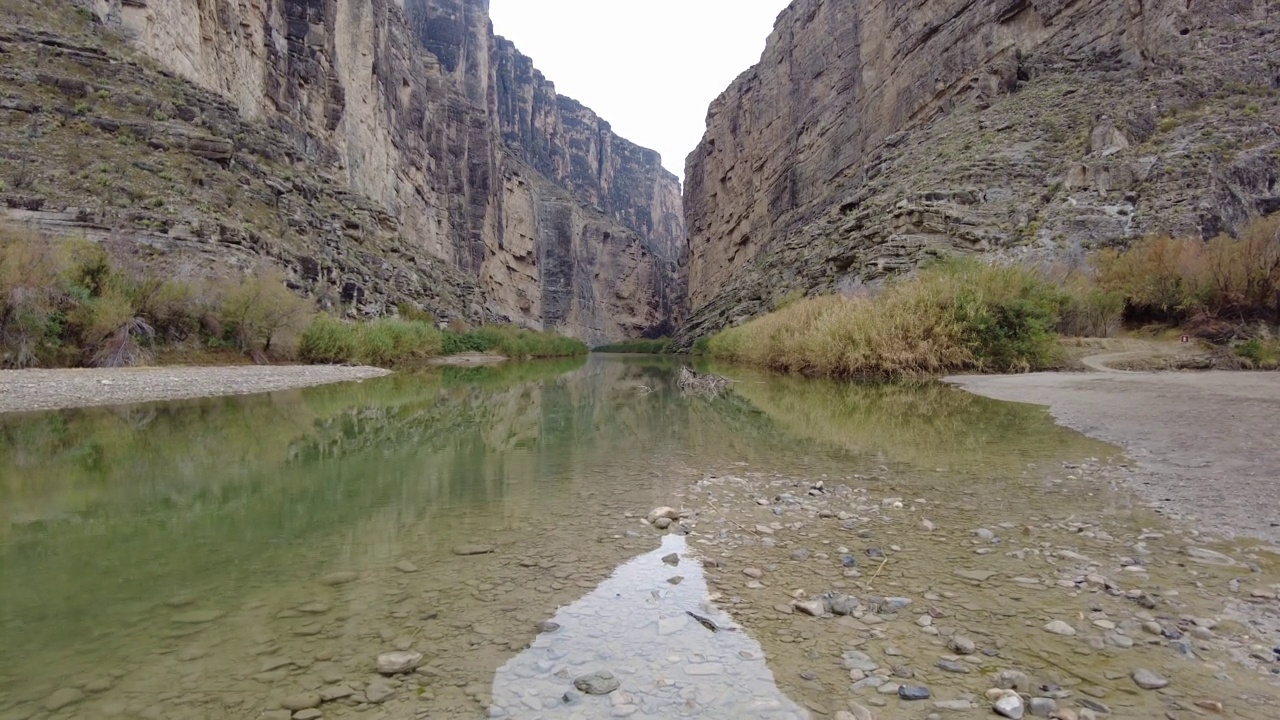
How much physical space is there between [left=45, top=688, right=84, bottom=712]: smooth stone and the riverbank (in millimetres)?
5898

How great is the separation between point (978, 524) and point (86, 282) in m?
22.7

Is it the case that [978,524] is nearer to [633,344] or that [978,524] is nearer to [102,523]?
[102,523]

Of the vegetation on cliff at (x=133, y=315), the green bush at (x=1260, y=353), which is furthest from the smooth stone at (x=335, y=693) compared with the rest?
the green bush at (x=1260, y=353)

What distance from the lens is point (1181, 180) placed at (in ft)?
75.7

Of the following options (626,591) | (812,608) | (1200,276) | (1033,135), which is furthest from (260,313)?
(1033,135)

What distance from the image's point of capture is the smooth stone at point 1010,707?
213 centimetres

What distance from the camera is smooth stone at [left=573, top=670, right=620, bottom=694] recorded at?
94.8 inches

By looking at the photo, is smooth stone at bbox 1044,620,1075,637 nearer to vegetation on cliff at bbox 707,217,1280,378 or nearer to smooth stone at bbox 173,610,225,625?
smooth stone at bbox 173,610,225,625

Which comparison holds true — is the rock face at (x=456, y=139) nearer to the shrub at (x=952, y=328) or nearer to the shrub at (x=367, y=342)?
the shrub at (x=367, y=342)

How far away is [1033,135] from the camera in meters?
29.3

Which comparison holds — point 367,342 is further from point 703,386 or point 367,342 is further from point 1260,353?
point 1260,353

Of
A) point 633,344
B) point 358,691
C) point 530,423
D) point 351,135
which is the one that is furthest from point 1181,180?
point 633,344

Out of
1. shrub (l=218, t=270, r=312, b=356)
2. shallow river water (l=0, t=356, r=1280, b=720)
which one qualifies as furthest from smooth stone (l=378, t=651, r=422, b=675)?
shrub (l=218, t=270, r=312, b=356)

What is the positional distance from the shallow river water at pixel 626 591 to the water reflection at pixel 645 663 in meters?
0.01
